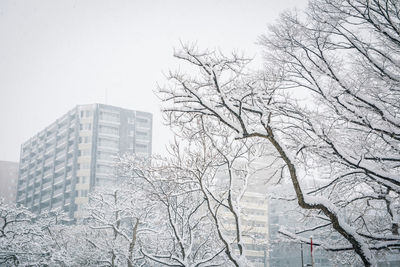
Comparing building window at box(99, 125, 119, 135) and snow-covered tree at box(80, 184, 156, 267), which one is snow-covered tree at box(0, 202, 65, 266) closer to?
snow-covered tree at box(80, 184, 156, 267)

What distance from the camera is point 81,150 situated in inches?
3273

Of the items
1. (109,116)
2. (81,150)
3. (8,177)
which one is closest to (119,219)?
(81,150)

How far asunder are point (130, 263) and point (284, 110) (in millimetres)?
12799

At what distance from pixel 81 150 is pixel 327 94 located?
82.6 m

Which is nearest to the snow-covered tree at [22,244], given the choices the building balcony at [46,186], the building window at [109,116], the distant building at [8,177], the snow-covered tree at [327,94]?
the snow-covered tree at [327,94]

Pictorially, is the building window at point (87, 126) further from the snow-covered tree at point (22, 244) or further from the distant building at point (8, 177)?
the distant building at point (8, 177)

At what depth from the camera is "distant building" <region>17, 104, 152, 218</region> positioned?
80438 mm

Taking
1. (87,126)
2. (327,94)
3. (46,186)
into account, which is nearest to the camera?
(327,94)

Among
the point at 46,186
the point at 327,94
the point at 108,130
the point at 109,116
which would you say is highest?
the point at 109,116

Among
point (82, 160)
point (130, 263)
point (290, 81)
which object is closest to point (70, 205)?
point (82, 160)

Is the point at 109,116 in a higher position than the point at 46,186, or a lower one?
higher

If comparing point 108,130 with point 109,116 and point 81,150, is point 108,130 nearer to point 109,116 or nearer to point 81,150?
point 109,116

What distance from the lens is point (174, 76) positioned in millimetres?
6637

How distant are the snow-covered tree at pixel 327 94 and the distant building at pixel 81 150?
70456 millimetres
